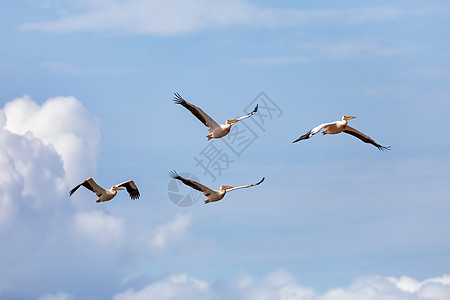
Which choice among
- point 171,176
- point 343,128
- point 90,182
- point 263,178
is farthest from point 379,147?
point 90,182

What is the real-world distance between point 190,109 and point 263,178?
7.17 m

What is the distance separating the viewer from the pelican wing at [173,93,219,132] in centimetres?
7006

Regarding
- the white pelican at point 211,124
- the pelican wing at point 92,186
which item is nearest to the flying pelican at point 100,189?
the pelican wing at point 92,186

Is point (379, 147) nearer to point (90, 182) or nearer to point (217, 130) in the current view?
point (217, 130)

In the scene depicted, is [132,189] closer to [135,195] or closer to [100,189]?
[135,195]

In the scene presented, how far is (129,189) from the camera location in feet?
258

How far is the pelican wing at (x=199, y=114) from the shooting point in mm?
70062

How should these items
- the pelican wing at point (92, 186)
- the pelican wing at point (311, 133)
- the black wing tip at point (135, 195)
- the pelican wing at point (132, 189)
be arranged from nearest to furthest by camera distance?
the pelican wing at point (311, 133) → the pelican wing at point (92, 186) → the pelican wing at point (132, 189) → the black wing tip at point (135, 195)

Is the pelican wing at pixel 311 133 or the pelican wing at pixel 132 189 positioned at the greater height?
the pelican wing at pixel 132 189

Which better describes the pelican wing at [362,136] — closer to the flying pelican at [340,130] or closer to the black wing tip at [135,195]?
the flying pelican at [340,130]

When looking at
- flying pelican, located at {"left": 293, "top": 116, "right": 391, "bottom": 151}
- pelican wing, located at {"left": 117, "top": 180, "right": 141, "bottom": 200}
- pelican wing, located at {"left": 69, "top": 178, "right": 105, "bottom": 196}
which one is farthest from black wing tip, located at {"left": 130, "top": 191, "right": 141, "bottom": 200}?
flying pelican, located at {"left": 293, "top": 116, "right": 391, "bottom": 151}

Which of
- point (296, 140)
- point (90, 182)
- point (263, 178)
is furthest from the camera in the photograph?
point (90, 182)

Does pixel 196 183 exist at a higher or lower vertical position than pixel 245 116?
lower

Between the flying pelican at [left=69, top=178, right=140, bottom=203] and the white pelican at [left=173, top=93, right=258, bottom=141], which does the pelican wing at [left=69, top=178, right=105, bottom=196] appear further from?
the white pelican at [left=173, top=93, right=258, bottom=141]
